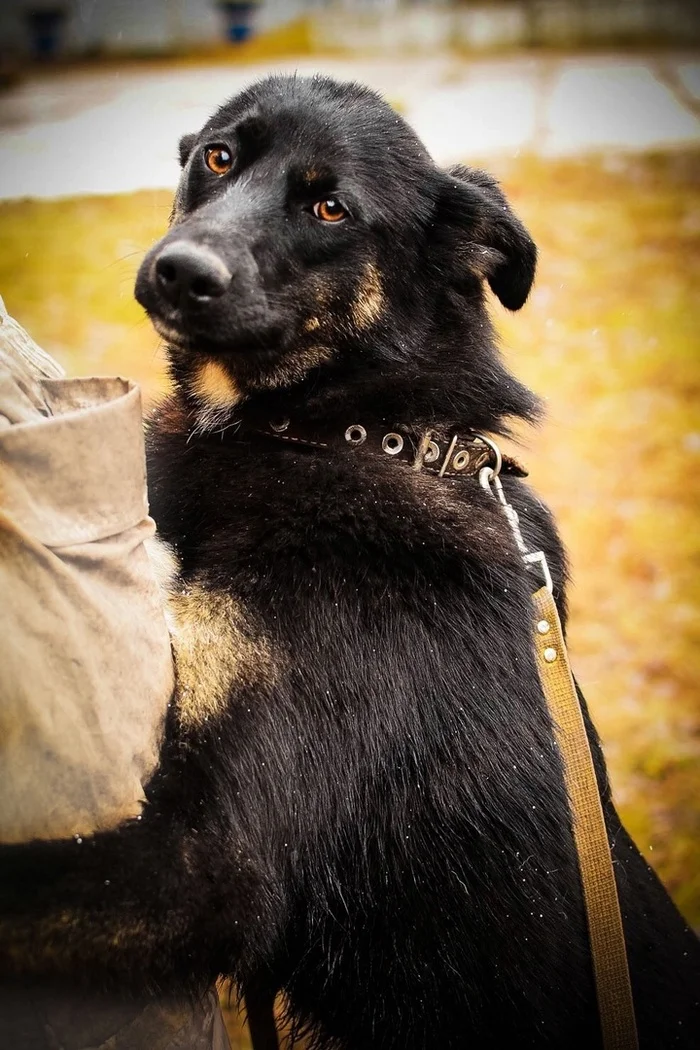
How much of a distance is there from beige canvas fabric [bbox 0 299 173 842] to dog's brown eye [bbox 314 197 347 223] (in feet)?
2.94

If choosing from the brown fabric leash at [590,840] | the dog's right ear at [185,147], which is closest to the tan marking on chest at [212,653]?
the brown fabric leash at [590,840]

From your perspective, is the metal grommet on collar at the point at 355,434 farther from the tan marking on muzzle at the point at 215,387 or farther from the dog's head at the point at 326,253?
the tan marking on muzzle at the point at 215,387

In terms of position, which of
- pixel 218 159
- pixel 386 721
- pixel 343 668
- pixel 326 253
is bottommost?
pixel 386 721

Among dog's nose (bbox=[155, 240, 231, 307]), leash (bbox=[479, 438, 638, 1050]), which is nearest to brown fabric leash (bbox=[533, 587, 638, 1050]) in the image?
leash (bbox=[479, 438, 638, 1050])

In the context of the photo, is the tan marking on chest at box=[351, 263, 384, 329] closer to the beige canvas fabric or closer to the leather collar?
the leather collar

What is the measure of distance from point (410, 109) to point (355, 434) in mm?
3781

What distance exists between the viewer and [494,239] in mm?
2305

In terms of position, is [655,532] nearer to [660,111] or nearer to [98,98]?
[660,111]

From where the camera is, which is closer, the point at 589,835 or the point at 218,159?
the point at 589,835

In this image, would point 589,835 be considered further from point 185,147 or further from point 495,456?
point 185,147

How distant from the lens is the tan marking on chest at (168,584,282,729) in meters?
1.64

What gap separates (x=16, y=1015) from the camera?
1.45 meters

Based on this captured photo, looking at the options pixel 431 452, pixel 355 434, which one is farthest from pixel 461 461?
pixel 355 434

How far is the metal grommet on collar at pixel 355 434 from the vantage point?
2.09 meters
